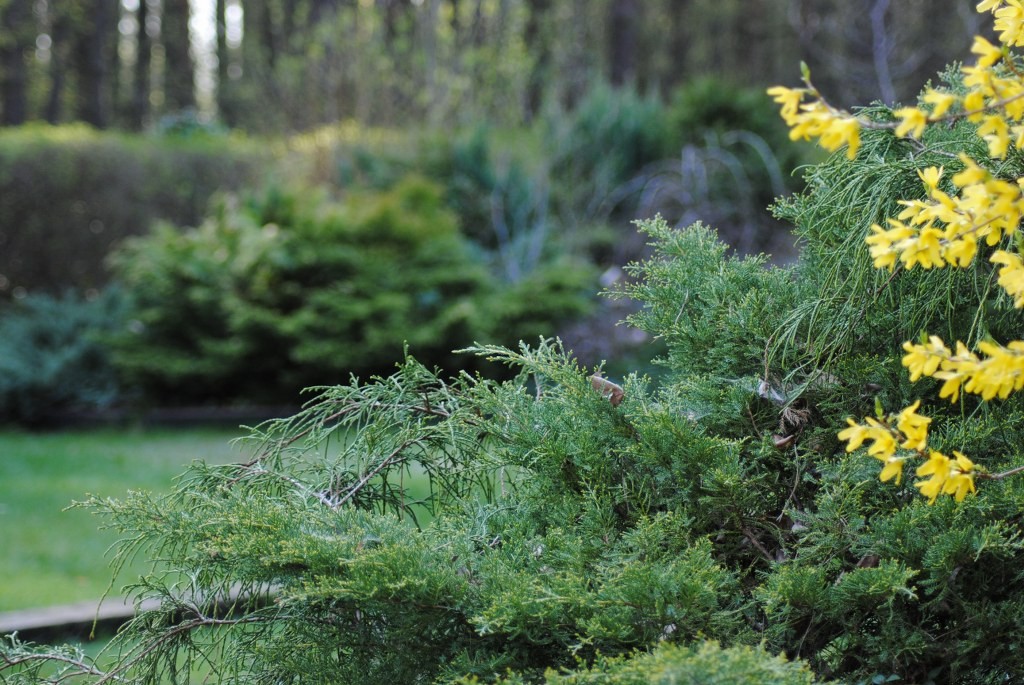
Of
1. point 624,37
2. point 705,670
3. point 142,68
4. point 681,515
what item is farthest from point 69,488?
point 142,68

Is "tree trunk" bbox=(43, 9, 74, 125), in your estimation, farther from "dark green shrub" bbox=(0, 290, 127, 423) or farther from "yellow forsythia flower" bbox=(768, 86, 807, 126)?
"yellow forsythia flower" bbox=(768, 86, 807, 126)

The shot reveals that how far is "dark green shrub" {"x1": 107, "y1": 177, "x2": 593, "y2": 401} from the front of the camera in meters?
7.07

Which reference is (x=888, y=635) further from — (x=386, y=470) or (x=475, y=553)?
(x=386, y=470)

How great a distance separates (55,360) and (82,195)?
2.03 m

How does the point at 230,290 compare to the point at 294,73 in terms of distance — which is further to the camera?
the point at 294,73

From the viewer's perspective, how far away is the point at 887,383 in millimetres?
1722

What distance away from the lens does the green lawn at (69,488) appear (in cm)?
410

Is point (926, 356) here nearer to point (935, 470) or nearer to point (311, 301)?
point (935, 470)

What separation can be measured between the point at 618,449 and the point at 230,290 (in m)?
6.05

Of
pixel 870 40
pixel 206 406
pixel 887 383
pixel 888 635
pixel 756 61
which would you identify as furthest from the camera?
pixel 756 61

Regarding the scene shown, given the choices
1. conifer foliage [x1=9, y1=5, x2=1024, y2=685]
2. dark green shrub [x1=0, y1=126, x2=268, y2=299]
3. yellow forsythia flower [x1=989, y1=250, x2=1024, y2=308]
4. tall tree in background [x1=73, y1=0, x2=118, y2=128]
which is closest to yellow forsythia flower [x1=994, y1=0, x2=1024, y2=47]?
conifer foliage [x1=9, y1=5, x2=1024, y2=685]

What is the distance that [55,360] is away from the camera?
7402 millimetres

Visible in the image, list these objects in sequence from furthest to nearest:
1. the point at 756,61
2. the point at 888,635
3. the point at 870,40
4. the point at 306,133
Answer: the point at 756,61 < the point at 870,40 < the point at 306,133 < the point at 888,635

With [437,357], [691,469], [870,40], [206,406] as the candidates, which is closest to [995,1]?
[691,469]
